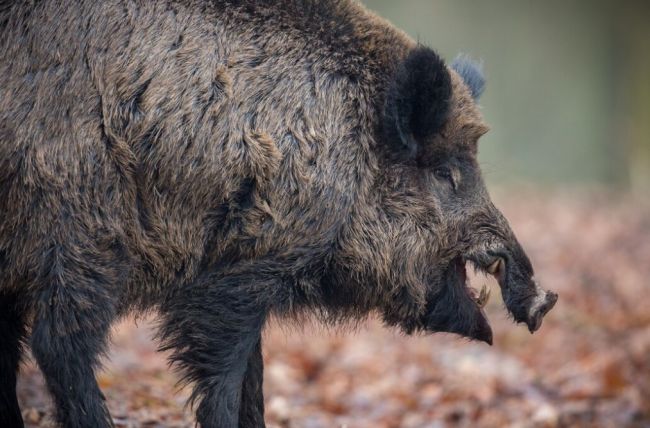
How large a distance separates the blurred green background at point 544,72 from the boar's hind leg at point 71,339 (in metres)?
22.6

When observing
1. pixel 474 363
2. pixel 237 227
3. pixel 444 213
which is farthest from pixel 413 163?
pixel 474 363

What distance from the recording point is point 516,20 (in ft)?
93.9

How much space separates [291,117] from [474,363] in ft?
14.3

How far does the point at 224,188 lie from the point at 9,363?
1478 millimetres

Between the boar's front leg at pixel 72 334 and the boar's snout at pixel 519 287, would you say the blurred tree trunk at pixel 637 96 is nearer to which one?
the boar's snout at pixel 519 287

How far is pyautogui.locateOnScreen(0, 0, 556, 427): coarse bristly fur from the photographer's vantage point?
4.03 m

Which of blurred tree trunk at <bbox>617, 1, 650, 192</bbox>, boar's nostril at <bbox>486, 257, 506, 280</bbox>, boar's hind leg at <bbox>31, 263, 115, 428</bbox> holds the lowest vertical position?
boar's hind leg at <bbox>31, 263, 115, 428</bbox>

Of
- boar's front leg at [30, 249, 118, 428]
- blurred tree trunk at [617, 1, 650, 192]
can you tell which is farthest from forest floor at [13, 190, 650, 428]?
blurred tree trunk at [617, 1, 650, 192]

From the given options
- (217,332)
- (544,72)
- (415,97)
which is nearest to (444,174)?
(415,97)

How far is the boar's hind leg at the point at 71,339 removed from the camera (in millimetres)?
4020

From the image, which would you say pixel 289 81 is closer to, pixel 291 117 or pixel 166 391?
pixel 291 117

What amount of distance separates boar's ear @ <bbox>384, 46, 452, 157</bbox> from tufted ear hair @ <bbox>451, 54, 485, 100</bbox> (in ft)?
2.22

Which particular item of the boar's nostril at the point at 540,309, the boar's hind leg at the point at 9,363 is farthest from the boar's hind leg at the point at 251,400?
the boar's nostril at the point at 540,309

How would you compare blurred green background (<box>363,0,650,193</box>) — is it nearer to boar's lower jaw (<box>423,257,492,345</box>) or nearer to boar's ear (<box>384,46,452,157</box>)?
boar's lower jaw (<box>423,257,492,345</box>)
